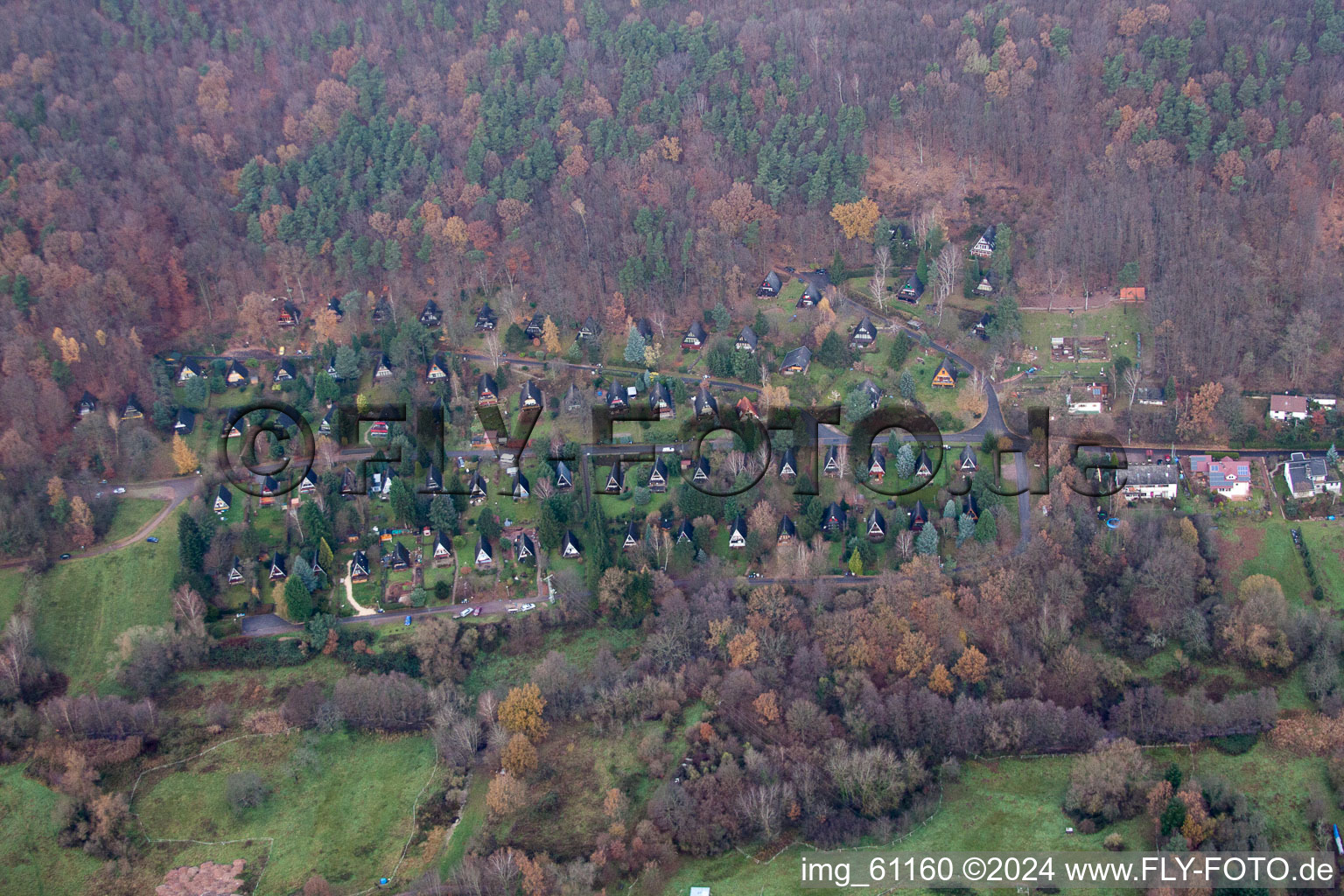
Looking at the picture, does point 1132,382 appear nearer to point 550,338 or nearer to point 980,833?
point 980,833

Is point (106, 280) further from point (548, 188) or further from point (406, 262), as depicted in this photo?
point (548, 188)

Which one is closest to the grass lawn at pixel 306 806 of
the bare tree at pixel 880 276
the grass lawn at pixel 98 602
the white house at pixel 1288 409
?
the grass lawn at pixel 98 602

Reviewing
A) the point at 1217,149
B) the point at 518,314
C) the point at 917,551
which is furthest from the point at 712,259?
the point at 1217,149

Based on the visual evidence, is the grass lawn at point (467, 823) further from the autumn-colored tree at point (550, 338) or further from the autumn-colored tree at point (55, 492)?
the autumn-colored tree at point (55, 492)

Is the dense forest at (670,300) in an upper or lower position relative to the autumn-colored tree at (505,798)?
upper

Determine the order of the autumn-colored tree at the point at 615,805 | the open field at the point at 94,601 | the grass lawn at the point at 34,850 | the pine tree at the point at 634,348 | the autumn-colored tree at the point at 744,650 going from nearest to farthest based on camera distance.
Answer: the grass lawn at the point at 34,850 → the autumn-colored tree at the point at 615,805 → the autumn-colored tree at the point at 744,650 → the open field at the point at 94,601 → the pine tree at the point at 634,348

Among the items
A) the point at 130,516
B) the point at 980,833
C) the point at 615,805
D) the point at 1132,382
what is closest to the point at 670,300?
the point at 1132,382
